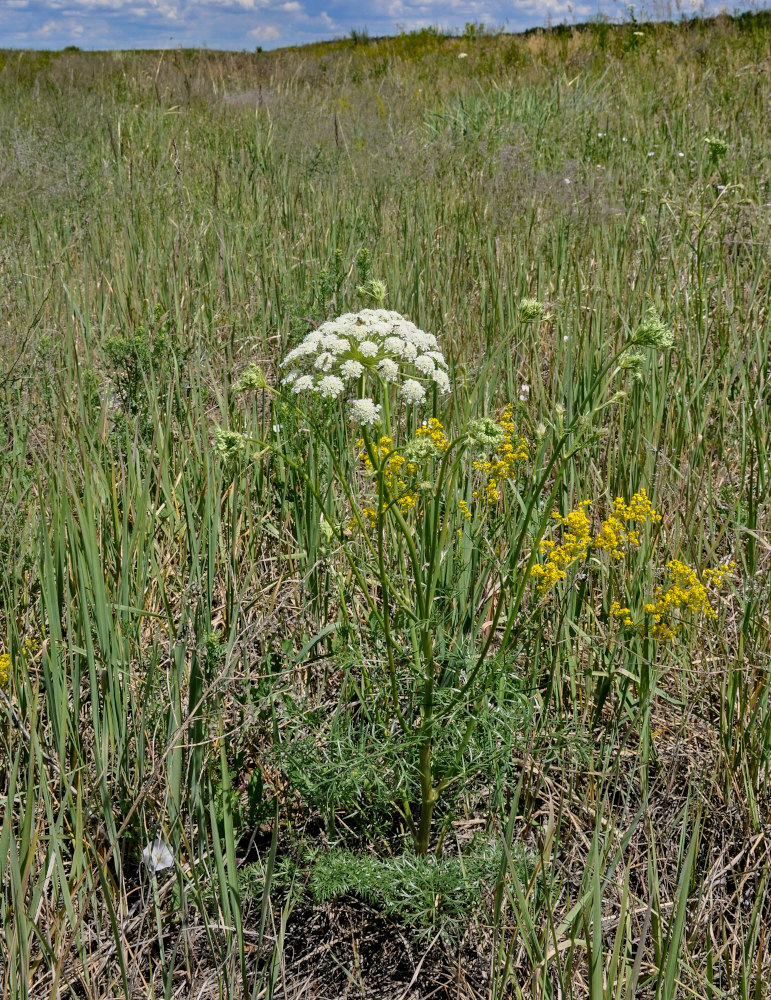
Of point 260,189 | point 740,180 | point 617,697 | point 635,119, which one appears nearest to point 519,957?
point 617,697

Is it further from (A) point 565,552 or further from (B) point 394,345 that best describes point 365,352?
(A) point 565,552

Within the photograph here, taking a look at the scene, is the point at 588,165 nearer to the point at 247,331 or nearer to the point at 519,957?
the point at 247,331

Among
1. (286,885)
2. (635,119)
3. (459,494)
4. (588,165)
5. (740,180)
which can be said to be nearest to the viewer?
(286,885)

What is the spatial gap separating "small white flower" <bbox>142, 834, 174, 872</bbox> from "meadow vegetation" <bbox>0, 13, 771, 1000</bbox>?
10 mm

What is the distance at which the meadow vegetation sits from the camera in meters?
1.41

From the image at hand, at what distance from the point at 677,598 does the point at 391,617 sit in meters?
0.69

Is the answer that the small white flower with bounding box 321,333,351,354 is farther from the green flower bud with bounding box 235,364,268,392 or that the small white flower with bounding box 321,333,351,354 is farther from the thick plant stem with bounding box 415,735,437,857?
the thick plant stem with bounding box 415,735,437,857

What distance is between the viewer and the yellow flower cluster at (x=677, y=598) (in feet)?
5.57

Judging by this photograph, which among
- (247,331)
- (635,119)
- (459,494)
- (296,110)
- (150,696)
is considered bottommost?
(150,696)

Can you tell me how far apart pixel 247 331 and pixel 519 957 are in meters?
2.42

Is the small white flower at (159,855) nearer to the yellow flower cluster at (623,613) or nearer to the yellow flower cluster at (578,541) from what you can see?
the yellow flower cluster at (578,541)

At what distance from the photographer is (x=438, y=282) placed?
3.26 meters

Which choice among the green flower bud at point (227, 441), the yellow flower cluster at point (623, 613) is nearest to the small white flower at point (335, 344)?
the green flower bud at point (227, 441)

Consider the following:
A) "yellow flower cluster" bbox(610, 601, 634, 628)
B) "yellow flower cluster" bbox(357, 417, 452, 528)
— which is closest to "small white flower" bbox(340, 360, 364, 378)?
"yellow flower cluster" bbox(357, 417, 452, 528)
